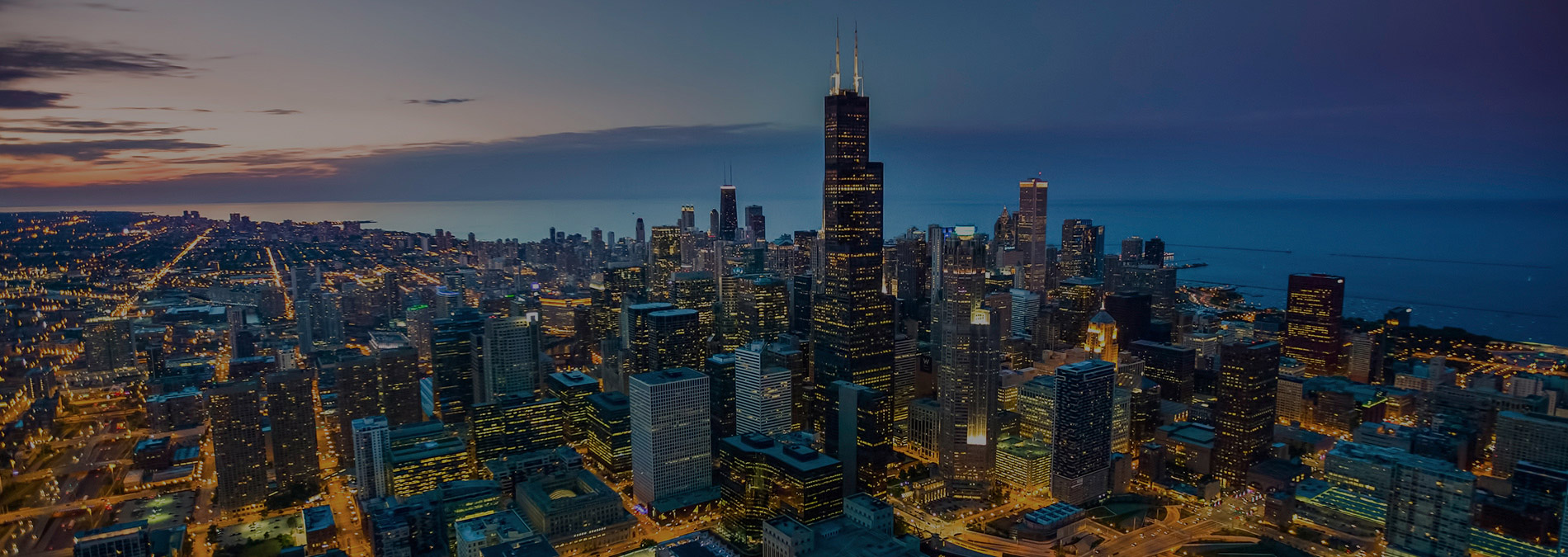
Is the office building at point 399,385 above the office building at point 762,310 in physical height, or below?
below

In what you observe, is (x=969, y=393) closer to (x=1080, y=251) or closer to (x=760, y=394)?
(x=760, y=394)

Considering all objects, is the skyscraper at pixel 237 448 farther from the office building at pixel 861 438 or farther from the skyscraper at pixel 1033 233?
the skyscraper at pixel 1033 233

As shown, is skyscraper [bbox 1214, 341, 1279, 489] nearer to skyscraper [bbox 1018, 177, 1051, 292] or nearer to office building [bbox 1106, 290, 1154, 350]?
office building [bbox 1106, 290, 1154, 350]

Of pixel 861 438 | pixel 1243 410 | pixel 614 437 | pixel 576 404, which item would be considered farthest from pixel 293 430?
pixel 1243 410

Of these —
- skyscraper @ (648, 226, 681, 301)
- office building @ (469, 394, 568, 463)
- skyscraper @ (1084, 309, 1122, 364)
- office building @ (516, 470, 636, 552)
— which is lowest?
office building @ (516, 470, 636, 552)

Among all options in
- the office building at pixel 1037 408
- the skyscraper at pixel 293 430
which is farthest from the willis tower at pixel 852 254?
the skyscraper at pixel 293 430

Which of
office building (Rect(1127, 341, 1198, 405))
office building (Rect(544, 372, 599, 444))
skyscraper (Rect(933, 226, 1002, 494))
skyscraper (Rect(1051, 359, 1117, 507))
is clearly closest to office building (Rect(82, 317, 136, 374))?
office building (Rect(544, 372, 599, 444))
